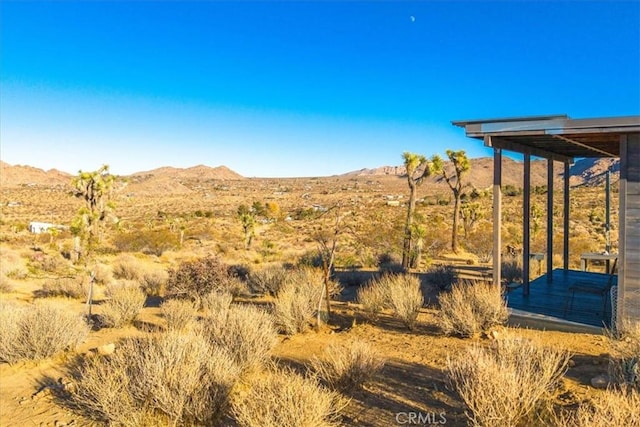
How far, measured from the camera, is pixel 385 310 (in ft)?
32.2

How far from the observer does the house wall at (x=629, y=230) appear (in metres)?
6.64

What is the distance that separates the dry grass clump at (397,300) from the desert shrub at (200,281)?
3.89m

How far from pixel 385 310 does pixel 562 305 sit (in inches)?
135

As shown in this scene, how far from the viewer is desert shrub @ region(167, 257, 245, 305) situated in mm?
11258

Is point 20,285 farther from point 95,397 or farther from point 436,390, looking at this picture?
point 436,390

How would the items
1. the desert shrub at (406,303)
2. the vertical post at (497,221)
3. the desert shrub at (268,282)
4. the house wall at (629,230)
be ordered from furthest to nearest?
the desert shrub at (268,282) < the desert shrub at (406,303) < the vertical post at (497,221) < the house wall at (629,230)

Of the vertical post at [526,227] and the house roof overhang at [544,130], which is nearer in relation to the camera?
the house roof overhang at [544,130]

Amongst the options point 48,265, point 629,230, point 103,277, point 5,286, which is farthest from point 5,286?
point 629,230

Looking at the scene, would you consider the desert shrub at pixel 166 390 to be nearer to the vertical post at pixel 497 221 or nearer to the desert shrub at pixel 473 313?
the desert shrub at pixel 473 313

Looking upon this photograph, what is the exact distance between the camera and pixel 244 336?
247 inches

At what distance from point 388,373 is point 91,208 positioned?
20707 mm

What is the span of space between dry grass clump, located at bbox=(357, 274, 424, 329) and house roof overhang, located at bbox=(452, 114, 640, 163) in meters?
3.14

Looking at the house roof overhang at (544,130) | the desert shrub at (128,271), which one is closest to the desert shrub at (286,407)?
the house roof overhang at (544,130)

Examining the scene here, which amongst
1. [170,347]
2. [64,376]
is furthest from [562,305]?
[64,376]
